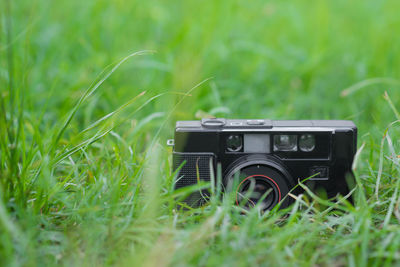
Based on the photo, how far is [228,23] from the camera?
5.04 metres

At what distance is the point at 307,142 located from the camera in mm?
2498

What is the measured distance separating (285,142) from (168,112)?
0.68 metres

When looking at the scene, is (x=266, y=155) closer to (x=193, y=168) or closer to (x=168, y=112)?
(x=193, y=168)

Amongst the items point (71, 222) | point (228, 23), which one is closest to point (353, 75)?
point (228, 23)

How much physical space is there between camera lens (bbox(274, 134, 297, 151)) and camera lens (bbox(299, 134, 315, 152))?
37 millimetres

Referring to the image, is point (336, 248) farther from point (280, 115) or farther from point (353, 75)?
point (353, 75)

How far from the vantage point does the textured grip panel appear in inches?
96.3

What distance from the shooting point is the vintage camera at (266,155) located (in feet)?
8.00

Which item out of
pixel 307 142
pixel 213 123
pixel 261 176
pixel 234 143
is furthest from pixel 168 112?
pixel 307 142

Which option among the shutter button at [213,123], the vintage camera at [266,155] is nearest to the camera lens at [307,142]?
the vintage camera at [266,155]

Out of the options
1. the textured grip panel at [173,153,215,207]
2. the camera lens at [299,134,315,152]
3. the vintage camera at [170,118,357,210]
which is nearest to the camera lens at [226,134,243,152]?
the vintage camera at [170,118,357,210]

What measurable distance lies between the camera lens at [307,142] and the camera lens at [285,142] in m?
0.04

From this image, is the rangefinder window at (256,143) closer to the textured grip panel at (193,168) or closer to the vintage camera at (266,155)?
the vintage camera at (266,155)

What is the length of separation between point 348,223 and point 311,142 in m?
0.46
